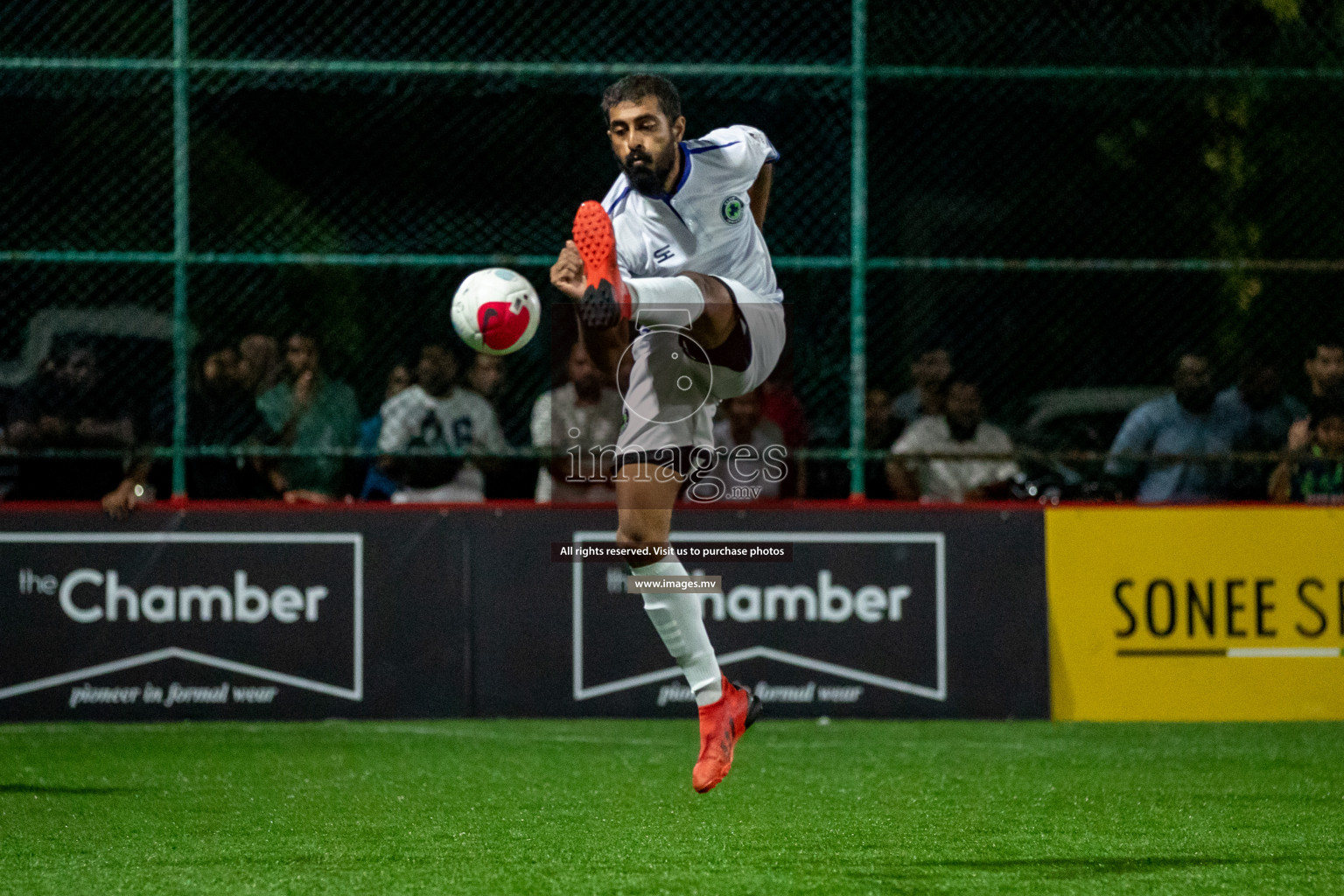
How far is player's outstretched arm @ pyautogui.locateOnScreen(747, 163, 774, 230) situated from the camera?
668cm

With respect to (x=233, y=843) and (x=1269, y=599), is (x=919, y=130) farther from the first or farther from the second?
(x=233, y=843)

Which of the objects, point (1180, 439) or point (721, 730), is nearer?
point (721, 730)

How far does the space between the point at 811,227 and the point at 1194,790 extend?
4328 mm

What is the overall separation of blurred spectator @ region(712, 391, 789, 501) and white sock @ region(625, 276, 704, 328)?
12.6ft

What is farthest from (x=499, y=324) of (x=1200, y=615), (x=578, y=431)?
(x=1200, y=615)

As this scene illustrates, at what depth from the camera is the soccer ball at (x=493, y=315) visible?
6.10 metres

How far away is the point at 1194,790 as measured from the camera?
7.23 m

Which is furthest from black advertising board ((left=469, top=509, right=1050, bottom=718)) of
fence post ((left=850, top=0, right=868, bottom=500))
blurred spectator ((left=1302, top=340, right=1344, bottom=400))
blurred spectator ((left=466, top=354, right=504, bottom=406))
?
blurred spectator ((left=1302, top=340, right=1344, bottom=400))

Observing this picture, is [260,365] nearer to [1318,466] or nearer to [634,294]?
[634,294]

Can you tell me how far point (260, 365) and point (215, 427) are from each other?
1.41ft

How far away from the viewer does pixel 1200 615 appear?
966cm

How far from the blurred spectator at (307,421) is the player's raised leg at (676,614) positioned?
156 inches

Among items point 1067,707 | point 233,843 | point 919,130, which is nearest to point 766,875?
point 233,843

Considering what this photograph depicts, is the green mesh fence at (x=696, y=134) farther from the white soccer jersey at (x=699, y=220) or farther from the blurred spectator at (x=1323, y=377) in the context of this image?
the white soccer jersey at (x=699, y=220)
